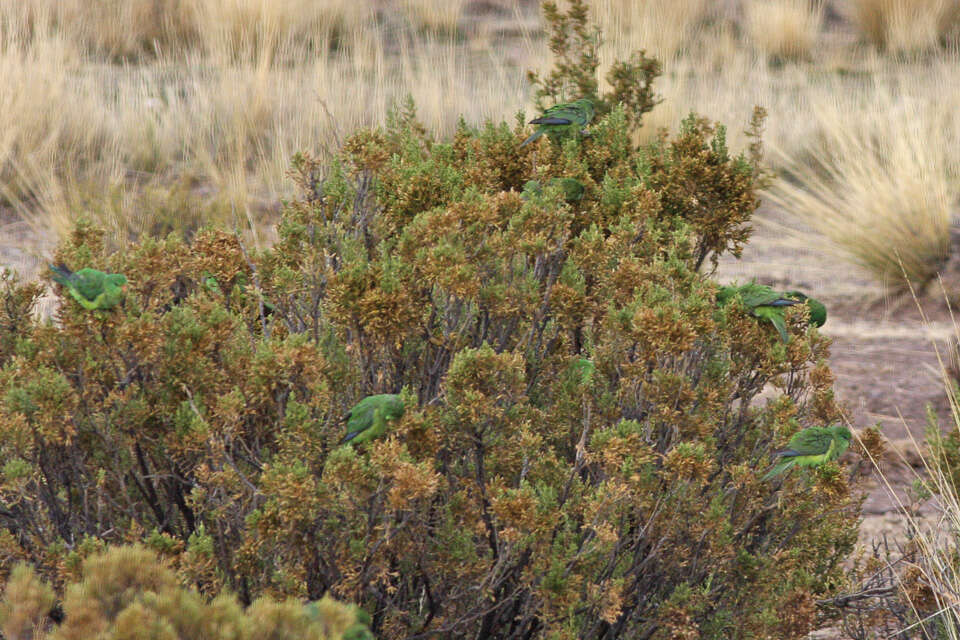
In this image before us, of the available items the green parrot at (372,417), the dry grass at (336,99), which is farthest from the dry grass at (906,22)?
the green parrot at (372,417)

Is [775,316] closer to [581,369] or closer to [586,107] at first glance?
[581,369]

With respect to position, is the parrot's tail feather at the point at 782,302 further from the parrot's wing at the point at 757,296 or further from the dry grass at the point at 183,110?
the dry grass at the point at 183,110

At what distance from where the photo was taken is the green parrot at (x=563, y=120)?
9.87ft

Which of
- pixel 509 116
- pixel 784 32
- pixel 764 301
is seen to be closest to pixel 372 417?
pixel 764 301

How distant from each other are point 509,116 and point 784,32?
5411 mm

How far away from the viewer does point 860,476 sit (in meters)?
2.90

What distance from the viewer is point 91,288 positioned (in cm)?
199

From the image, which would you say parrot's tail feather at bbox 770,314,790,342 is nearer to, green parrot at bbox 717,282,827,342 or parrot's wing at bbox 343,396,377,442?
green parrot at bbox 717,282,827,342

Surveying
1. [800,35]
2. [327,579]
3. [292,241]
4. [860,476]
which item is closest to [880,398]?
[860,476]

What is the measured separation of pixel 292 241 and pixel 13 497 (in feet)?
2.63

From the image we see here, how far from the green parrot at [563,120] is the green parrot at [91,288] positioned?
1280 millimetres

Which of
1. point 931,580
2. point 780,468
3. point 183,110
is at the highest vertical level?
point 780,468

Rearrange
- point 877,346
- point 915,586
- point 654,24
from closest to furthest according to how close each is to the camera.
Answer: point 915,586, point 877,346, point 654,24

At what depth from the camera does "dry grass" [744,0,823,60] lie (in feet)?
39.7
